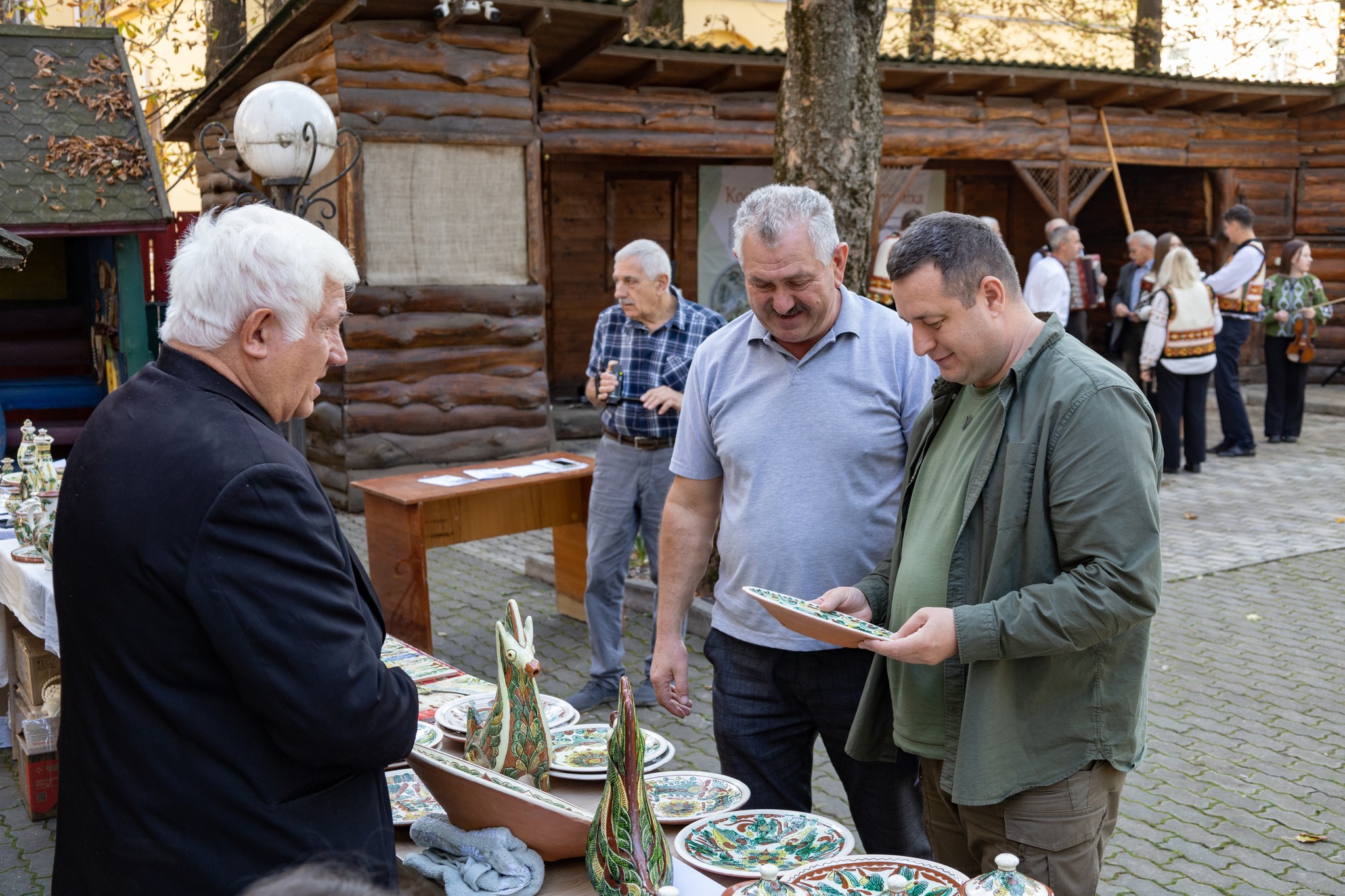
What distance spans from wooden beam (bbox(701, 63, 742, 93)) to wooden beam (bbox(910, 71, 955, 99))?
7.54 ft

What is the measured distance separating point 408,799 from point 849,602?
1.02 metres

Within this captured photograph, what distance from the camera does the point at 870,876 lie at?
1.99 meters

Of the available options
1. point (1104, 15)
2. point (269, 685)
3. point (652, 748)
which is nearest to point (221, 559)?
point (269, 685)

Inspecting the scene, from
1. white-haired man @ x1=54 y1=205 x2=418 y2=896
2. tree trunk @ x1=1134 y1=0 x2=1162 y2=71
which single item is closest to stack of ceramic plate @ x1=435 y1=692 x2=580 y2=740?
white-haired man @ x1=54 y1=205 x2=418 y2=896

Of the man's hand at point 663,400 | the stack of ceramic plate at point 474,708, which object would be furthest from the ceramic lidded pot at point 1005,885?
the man's hand at point 663,400

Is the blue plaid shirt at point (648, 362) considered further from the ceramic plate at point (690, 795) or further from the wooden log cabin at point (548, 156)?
the wooden log cabin at point (548, 156)

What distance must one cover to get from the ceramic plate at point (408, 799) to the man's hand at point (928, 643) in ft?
3.07

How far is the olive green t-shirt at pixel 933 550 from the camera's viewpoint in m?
2.28

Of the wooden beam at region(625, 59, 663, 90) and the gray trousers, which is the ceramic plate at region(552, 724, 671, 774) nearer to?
the gray trousers

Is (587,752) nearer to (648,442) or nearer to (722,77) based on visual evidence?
(648,442)

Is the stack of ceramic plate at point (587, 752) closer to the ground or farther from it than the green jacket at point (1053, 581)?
closer to the ground

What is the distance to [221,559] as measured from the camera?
1.60 m

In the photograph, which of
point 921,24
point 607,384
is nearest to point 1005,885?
point 607,384

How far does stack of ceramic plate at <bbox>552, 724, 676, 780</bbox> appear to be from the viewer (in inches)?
96.3
